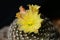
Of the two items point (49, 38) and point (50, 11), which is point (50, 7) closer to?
point (50, 11)

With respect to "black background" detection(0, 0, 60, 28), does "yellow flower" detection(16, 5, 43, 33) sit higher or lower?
lower

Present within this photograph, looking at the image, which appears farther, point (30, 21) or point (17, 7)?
point (17, 7)

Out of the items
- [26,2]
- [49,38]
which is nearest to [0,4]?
[26,2]

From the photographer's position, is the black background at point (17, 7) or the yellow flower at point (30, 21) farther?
the black background at point (17, 7)

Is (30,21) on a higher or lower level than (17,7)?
lower

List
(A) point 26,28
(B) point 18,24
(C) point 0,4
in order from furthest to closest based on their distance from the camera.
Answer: (C) point 0,4
(B) point 18,24
(A) point 26,28

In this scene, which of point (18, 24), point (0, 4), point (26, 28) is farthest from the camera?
Result: point (0, 4)

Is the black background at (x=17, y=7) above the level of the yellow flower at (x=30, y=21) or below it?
above

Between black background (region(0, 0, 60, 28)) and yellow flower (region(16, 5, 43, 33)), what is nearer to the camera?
yellow flower (region(16, 5, 43, 33))
